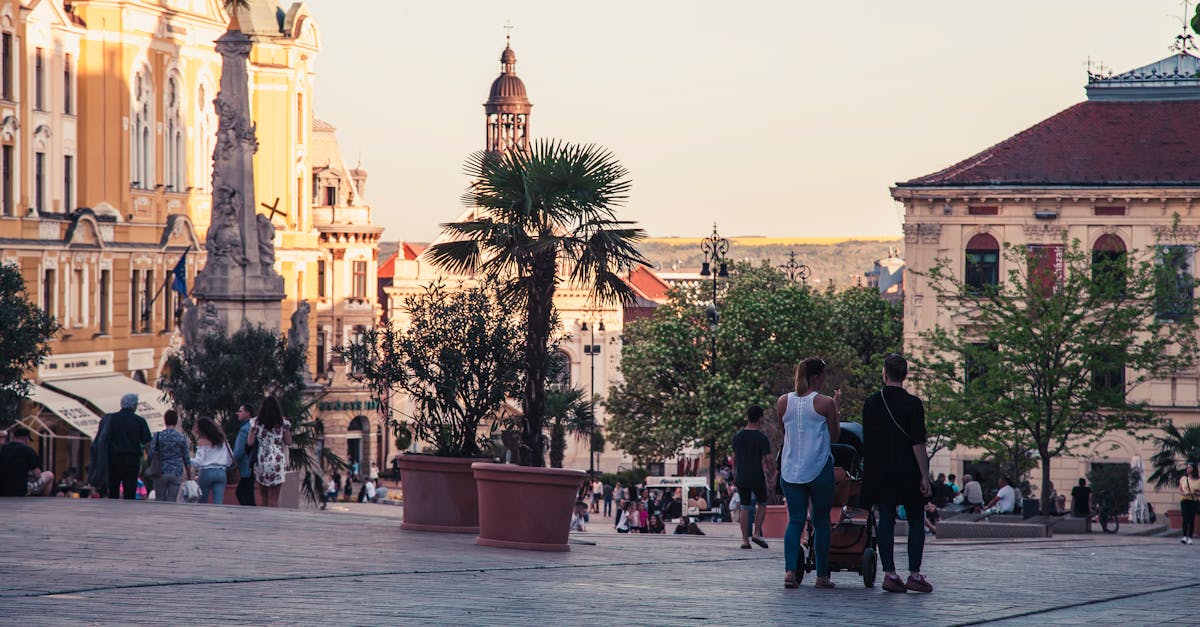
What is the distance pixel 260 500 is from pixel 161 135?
3788 centimetres

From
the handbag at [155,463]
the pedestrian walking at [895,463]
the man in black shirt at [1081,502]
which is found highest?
the pedestrian walking at [895,463]

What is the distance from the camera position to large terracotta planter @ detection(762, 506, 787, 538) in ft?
86.1

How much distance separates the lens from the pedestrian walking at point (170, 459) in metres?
23.4

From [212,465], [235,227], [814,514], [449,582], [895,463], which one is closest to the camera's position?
Answer: [449,582]

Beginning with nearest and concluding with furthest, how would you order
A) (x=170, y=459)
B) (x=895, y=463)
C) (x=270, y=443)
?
(x=895, y=463) → (x=270, y=443) → (x=170, y=459)

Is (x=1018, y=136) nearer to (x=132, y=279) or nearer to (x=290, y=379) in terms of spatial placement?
(x=132, y=279)

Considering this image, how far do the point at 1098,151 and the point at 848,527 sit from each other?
4581cm

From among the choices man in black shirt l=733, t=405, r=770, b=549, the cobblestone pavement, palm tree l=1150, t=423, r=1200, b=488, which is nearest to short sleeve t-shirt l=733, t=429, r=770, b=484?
man in black shirt l=733, t=405, r=770, b=549

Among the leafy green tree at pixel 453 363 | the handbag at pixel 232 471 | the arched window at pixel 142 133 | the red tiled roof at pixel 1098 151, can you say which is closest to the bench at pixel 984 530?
the leafy green tree at pixel 453 363

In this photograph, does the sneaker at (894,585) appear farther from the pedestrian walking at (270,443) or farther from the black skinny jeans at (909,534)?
the pedestrian walking at (270,443)

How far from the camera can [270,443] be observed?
22.6m

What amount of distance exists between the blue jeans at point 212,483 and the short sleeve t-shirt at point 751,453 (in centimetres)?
606

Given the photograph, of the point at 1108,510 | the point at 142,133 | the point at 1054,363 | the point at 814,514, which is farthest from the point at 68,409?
the point at 814,514

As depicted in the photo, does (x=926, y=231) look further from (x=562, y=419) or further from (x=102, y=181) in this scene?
(x=102, y=181)
